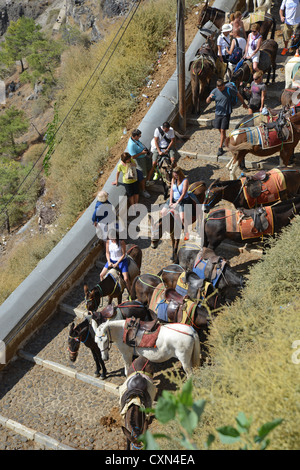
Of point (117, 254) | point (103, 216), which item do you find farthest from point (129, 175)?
point (117, 254)

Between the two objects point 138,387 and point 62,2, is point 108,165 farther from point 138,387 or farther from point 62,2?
point 62,2

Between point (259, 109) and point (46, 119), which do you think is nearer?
point (259, 109)

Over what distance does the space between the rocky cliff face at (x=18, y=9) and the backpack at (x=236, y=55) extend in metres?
47.5

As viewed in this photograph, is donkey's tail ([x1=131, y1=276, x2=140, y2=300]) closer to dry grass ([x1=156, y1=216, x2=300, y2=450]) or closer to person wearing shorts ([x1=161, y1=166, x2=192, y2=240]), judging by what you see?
person wearing shorts ([x1=161, y1=166, x2=192, y2=240])

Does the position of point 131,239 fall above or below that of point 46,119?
above

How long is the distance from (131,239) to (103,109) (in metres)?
5.97

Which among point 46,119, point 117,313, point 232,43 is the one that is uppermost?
point 232,43

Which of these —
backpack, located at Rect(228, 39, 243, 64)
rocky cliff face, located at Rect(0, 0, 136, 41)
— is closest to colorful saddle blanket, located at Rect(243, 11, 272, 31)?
backpack, located at Rect(228, 39, 243, 64)

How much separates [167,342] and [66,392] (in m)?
2.22

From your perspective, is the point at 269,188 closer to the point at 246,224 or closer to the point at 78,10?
the point at 246,224

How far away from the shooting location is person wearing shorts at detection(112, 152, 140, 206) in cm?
980

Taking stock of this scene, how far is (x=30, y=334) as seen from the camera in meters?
9.23

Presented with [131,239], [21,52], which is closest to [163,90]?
[131,239]

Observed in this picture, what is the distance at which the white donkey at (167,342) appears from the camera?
22.5 ft
